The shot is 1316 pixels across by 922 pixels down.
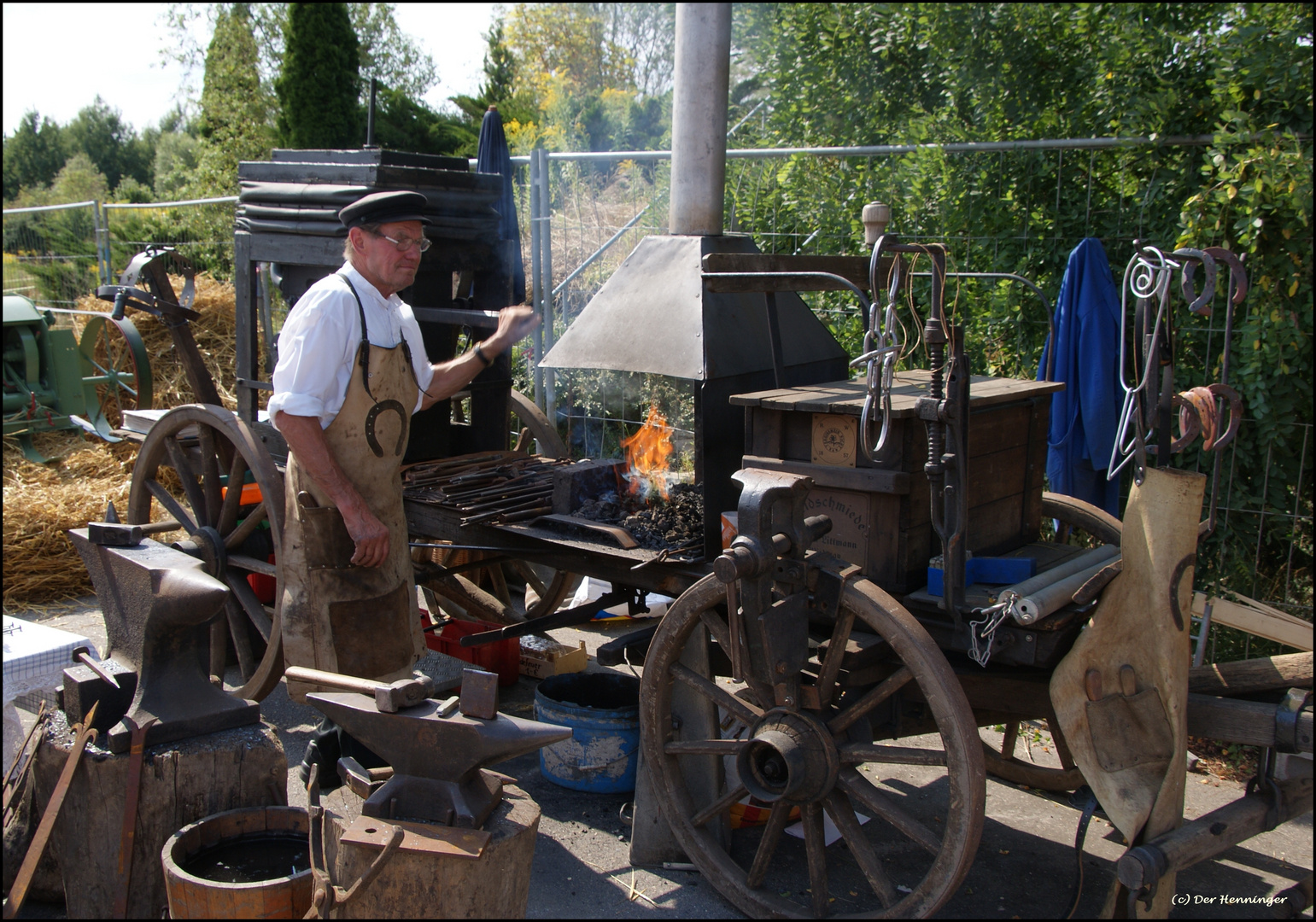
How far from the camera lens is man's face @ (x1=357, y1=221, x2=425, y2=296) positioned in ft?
11.1

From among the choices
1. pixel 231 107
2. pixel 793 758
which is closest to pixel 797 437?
pixel 793 758

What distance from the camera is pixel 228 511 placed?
175 inches

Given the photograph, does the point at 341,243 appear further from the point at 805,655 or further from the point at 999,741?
the point at 999,741

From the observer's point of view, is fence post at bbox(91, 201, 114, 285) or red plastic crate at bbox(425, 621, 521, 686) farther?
fence post at bbox(91, 201, 114, 285)

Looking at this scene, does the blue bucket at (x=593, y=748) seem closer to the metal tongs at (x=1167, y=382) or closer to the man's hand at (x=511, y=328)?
the man's hand at (x=511, y=328)

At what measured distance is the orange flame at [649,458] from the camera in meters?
4.11

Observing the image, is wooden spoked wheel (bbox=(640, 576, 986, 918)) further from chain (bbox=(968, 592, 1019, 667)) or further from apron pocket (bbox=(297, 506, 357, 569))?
apron pocket (bbox=(297, 506, 357, 569))

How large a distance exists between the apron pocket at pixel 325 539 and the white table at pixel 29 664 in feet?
2.73

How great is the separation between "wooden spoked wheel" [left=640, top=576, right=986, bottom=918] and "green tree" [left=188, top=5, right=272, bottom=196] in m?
20.8

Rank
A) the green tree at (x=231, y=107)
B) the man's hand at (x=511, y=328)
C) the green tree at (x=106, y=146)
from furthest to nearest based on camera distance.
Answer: the green tree at (x=106, y=146), the green tree at (x=231, y=107), the man's hand at (x=511, y=328)

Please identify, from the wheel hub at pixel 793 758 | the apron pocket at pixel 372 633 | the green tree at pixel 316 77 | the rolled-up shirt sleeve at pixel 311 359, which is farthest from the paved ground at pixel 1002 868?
the green tree at pixel 316 77

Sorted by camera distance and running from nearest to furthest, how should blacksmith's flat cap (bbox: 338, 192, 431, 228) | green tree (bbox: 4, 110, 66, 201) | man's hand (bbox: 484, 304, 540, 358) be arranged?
blacksmith's flat cap (bbox: 338, 192, 431, 228) → man's hand (bbox: 484, 304, 540, 358) → green tree (bbox: 4, 110, 66, 201)

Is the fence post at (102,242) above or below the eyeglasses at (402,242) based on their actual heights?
above

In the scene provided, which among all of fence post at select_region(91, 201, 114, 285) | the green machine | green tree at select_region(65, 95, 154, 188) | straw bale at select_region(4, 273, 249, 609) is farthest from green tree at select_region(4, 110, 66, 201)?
the green machine
